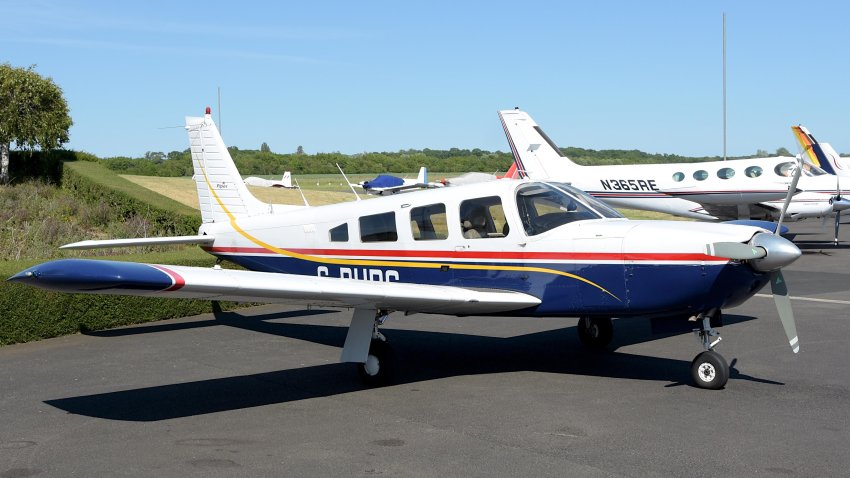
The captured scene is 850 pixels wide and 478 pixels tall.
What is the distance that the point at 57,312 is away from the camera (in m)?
11.7

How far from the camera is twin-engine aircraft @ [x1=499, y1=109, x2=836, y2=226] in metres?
25.0

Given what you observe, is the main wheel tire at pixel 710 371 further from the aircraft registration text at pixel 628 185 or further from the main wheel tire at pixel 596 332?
the aircraft registration text at pixel 628 185

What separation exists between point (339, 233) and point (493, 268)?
227 cm

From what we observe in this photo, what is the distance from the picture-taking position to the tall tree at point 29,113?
2339cm

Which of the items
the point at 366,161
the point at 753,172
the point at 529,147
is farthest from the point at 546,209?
the point at 366,161

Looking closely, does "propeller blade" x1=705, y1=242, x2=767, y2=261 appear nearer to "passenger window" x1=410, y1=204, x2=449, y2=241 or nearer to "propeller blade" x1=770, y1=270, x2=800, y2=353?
"propeller blade" x1=770, y1=270, x2=800, y2=353

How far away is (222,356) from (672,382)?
5.47m

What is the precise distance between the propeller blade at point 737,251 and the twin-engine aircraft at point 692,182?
18.2 metres

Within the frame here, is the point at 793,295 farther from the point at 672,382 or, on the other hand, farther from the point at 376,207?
the point at 376,207

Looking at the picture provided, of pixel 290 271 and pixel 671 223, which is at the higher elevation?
pixel 671 223

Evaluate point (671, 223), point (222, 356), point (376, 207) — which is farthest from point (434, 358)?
point (671, 223)

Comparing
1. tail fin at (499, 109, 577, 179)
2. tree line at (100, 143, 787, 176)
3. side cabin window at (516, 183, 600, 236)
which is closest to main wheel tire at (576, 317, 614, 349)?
side cabin window at (516, 183, 600, 236)

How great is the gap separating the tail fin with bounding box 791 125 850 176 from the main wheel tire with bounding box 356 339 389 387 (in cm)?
2957

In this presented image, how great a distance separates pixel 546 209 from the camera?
357 inches
